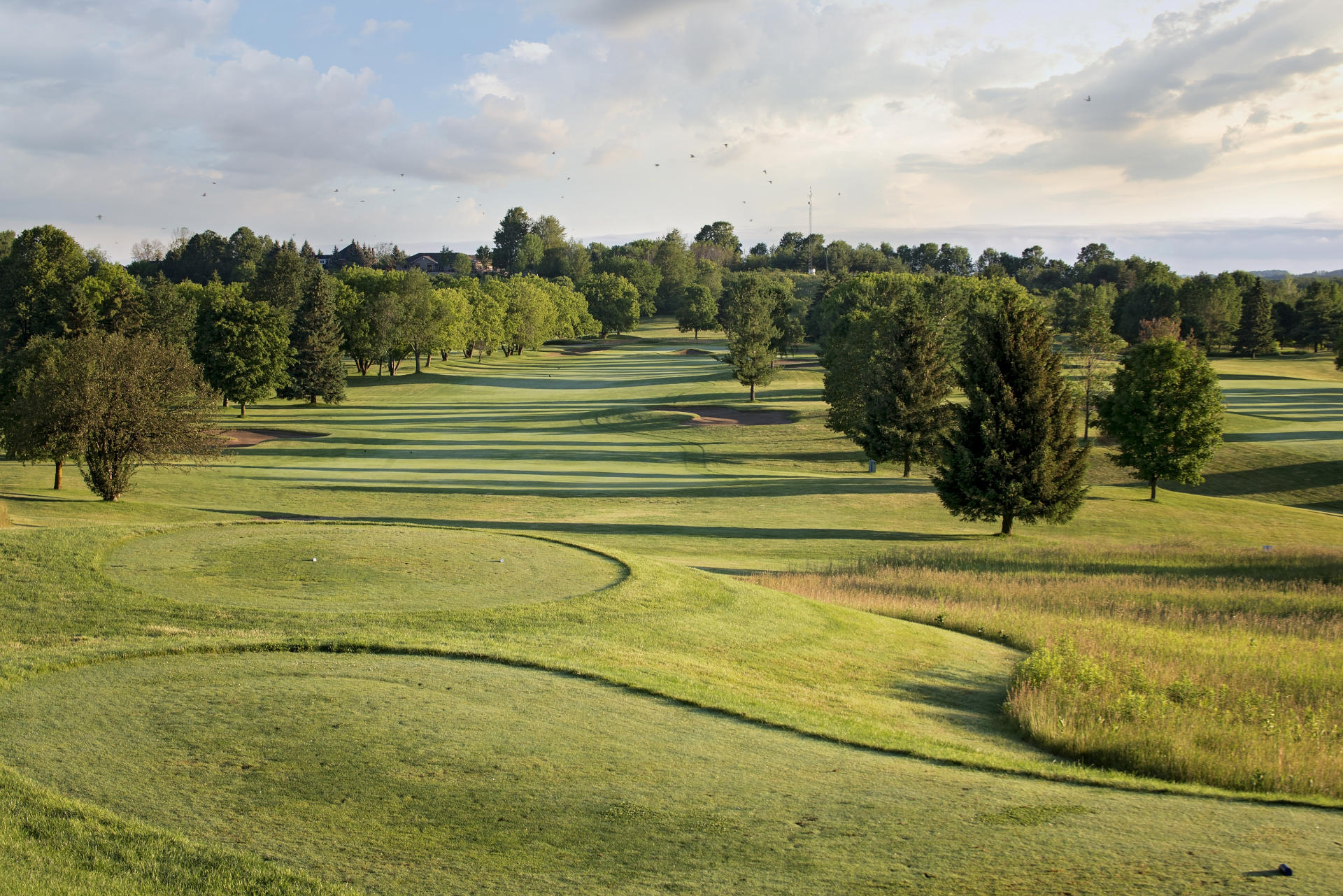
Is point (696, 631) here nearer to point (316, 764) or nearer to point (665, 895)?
point (316, 764)

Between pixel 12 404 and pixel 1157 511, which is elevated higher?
pixel 12 404

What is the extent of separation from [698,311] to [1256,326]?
3028 inches

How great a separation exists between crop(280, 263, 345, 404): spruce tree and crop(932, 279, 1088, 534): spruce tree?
5805 centimetres

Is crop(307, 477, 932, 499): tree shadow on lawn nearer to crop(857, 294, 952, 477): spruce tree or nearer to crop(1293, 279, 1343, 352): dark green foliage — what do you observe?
crop(857, 294, 952, 477): spruce tree

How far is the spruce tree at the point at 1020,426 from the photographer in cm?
3241

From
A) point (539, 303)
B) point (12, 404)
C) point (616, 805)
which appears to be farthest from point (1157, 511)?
point (539, 303)

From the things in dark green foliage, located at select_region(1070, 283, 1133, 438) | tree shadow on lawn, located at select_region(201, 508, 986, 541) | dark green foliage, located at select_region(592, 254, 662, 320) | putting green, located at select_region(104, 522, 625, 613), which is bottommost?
tree shadow on lawn, located at select_region(201, 508, 986, 541)

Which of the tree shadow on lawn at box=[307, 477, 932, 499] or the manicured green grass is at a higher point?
the manicured green grass

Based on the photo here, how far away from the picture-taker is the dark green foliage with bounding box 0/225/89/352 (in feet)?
269

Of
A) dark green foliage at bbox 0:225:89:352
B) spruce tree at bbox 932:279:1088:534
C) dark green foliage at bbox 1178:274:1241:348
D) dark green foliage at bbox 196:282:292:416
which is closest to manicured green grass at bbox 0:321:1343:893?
spruce tree at bbox 932:279:1088:534

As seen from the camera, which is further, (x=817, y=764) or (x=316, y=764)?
(x=817, y=764)

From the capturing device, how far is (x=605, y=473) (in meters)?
45.9

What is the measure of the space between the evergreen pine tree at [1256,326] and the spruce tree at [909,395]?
87.8m

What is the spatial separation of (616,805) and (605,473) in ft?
126
